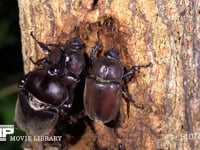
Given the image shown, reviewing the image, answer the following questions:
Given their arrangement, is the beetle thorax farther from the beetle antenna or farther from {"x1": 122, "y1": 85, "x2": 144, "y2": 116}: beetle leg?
the beetle antenna

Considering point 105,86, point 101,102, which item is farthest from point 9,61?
point 101,102

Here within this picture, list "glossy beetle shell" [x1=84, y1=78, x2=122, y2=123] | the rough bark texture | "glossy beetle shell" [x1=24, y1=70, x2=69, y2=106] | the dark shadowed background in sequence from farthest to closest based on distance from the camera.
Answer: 1. the dark shadowed background
2. "glossy beetle shell" [x1=24, y1=70, x2=69, y2=106]
3. "glossy beetle shell" [x1=84, y1=78, x2=122, y2=123]
4. the rough bark texture

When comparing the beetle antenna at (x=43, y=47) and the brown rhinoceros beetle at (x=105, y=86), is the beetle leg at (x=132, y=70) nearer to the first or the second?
the brown rhinoceros beetle at (x=105, y=86)

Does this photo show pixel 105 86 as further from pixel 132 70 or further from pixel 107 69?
pixel 132 70

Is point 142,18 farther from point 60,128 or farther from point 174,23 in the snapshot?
point 60,128

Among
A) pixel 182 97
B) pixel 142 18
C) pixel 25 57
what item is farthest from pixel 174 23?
pixel 25 57

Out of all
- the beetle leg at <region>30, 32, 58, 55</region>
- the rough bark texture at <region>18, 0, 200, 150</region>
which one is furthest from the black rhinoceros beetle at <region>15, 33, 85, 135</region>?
the rough bark texture at <region>18, 0, 200, 150</region>
